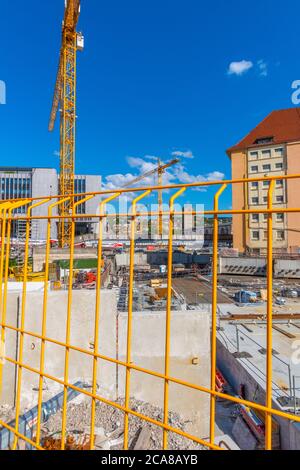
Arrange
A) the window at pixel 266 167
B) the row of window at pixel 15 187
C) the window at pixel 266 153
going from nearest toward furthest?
the window at pixel 266 153
the window at pixel 266 167
the row of window at pixel 15 187

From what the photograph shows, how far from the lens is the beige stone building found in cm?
3195

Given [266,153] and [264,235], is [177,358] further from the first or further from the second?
[266,153]

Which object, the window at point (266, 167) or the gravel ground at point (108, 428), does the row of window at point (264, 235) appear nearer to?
the window at point (266, 167)

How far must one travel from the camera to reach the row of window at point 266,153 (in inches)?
1347

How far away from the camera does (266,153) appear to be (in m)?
35.0

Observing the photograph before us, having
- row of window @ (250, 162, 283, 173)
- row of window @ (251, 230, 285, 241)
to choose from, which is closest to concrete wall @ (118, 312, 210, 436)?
row of window @ (251, 230, 285, 241)

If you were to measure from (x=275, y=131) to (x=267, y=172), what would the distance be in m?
5.49

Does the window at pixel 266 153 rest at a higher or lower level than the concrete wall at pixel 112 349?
higher

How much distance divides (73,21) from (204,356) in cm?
3818

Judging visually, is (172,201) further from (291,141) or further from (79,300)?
(291,141)

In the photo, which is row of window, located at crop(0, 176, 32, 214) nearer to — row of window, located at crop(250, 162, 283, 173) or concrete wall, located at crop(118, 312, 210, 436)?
row of window, located at crop(250, 162, 283, 173)

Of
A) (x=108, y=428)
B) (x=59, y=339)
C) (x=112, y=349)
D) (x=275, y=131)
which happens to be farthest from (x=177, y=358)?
(x=275, y=131)

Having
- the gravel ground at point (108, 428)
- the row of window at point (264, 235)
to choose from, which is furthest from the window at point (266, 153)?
the gravel ground at point (108, 428)

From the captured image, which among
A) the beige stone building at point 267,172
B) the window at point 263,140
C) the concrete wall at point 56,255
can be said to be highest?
the window at point 263,140
